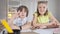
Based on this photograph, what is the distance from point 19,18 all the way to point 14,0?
180mm

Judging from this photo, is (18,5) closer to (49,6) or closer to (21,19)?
(21,19)

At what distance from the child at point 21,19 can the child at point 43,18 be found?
0.08 meters

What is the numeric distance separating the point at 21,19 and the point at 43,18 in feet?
0.71

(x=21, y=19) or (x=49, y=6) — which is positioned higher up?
(x=49, y=6)

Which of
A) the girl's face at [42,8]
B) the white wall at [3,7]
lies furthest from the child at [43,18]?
the white wall at [3,7]

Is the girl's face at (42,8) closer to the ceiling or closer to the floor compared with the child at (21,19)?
closer to the ceiling

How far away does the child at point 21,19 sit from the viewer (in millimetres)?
1210

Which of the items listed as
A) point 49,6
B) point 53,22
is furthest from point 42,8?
point 53,22

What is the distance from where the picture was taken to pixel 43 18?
124 cm

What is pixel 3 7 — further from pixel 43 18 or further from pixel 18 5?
pixel 43 18

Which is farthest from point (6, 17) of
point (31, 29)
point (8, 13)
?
point (31, 29)

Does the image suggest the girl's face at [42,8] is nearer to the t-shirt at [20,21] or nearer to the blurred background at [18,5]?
the blurred background at [18,5]

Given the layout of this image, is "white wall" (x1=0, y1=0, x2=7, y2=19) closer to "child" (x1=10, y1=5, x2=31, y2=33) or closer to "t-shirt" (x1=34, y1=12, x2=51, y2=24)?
"child" (x1=10, y1=5, x2=31, y2=33)

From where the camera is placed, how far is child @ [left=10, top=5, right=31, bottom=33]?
1.21 m
